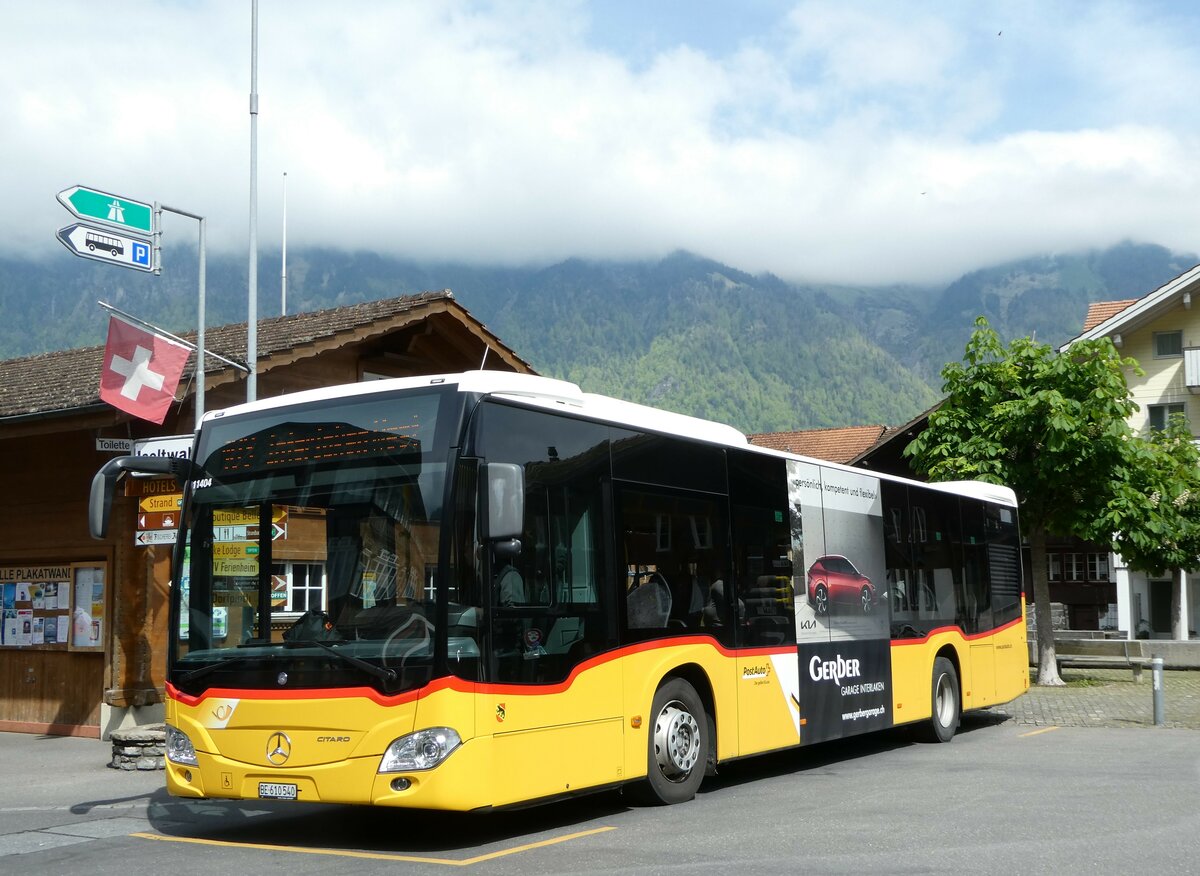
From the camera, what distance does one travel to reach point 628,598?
32.5 feet

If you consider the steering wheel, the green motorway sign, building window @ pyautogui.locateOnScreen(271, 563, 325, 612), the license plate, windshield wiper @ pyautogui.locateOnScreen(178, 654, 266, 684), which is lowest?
the license plate

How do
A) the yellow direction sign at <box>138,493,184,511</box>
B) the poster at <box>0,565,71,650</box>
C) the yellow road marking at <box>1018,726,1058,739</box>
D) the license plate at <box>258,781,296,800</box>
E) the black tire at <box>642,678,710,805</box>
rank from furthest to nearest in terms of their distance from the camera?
the poster at <box>0,565,71,650</box>, the yellow road marking at <box>1018,726,1058,739</box>, the yellow direction sign at <box>138,493,184,511</box>, the black tire at <box>642,678,710,805</box>, the license plate at <box>258,781,296,800</box>

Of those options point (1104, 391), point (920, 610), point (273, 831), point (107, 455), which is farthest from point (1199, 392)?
point (273, 831)

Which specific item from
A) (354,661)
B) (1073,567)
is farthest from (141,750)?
(1073,567)

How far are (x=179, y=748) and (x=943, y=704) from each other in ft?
30.3

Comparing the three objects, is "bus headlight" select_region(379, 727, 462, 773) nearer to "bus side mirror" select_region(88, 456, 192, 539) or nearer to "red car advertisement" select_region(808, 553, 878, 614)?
"bus side mirror" select_region(88, 456, 192, 539)

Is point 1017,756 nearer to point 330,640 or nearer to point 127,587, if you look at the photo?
point 330,640

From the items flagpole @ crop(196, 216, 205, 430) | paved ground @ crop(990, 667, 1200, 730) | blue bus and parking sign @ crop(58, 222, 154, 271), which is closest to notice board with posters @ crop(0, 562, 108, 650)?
flagpole @ crop(196, 216, 205, 430)

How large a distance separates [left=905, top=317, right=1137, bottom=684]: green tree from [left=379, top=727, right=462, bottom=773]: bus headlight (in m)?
17.2

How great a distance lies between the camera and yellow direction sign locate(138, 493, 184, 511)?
43.0 feet

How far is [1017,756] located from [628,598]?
596 centimetres

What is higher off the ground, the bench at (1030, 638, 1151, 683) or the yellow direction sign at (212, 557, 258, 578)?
the yellow direction sign at (212, 557, 258, 578)

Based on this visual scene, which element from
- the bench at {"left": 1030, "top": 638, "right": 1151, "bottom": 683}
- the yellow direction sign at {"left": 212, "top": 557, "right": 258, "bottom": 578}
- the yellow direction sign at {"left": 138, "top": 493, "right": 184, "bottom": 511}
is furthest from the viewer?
the bench at {"left": 1030, "top": 638, "right": 1151, "bottom": 683}

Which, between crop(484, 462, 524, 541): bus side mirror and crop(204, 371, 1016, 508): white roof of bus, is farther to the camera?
crop(204, 371, 1016, 508): white roof of bus
